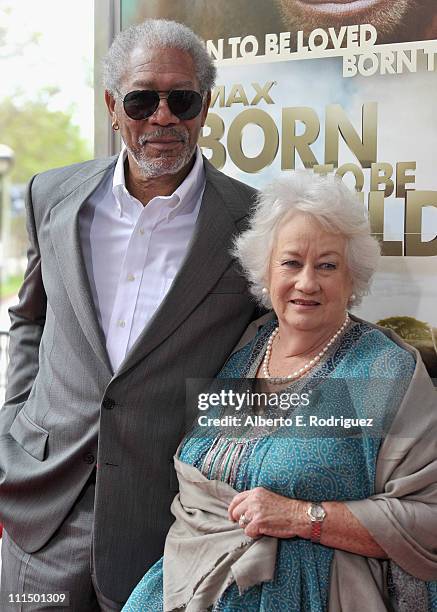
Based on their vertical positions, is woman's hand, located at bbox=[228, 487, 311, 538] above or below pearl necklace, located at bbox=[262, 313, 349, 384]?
below

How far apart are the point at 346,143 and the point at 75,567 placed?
4.88 ft

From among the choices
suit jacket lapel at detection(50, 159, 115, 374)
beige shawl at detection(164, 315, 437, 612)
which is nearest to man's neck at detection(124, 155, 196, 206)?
suit jacket lapel at detection(50, 159, 115, 374)

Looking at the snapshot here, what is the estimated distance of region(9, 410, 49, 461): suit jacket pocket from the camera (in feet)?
7.59

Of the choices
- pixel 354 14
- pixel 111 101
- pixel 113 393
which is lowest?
pixel 113 393

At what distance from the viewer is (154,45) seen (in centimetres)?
223

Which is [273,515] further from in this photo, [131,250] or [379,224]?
[379,224]

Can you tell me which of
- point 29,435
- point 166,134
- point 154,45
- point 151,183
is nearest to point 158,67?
point 154,45

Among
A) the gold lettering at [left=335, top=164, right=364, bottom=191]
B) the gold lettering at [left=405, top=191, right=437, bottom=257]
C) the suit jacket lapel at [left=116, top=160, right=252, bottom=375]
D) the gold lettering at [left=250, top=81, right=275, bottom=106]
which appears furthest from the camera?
the gold lettering at [left=250, top=81, right=275, bottom=106]

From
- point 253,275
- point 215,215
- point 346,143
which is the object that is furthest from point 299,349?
point 346,143

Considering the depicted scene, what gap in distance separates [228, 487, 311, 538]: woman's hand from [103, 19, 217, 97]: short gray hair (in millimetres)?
1135

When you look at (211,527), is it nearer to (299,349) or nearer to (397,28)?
(299,349)

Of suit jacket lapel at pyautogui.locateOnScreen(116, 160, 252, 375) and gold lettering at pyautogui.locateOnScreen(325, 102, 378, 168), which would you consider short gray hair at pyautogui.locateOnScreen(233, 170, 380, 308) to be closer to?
suit jacket lapel at pyautogui.locateOnScreen(116, 160, 252, 375)

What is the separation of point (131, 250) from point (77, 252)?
5.8 inches

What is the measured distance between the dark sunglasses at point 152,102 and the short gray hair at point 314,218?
31 cm
